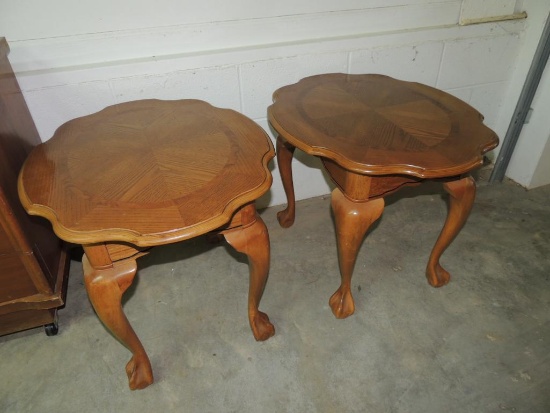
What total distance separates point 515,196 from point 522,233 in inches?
13.1

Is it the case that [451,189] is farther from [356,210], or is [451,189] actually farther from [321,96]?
[321,96]

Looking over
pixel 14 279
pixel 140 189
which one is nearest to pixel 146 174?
pixel 140 189

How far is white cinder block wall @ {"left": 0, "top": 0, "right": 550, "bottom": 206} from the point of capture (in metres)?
1.35

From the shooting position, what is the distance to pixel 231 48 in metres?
1.54

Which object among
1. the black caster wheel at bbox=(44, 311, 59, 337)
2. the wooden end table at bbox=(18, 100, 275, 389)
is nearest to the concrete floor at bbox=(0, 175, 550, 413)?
the black caster wheel at bbox=(44, 311, 59, 337)

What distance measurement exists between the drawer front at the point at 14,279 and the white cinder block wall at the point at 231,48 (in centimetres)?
57

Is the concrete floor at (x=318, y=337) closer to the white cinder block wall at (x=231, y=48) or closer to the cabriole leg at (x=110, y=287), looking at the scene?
the cabriole leg at (x=110, y=287)

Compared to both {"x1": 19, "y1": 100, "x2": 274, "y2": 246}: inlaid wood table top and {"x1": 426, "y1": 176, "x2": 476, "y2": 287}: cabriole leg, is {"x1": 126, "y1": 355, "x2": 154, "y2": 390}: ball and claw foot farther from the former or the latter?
{"x1": 426, "y1": 176, "x2": 476, "y2": 287}: cabriole leg

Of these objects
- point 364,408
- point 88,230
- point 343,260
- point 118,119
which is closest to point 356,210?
point 343,260

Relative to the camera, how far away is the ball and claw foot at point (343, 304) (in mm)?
1442

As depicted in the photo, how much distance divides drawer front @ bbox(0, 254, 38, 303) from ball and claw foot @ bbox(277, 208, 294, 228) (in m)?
1.04

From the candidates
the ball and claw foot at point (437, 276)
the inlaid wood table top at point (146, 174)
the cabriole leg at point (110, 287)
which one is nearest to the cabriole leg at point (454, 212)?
the ball and claw foot at point (437, 276)

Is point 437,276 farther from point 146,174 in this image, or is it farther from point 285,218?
point 146,174

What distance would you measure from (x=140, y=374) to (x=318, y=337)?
1.98 ft
